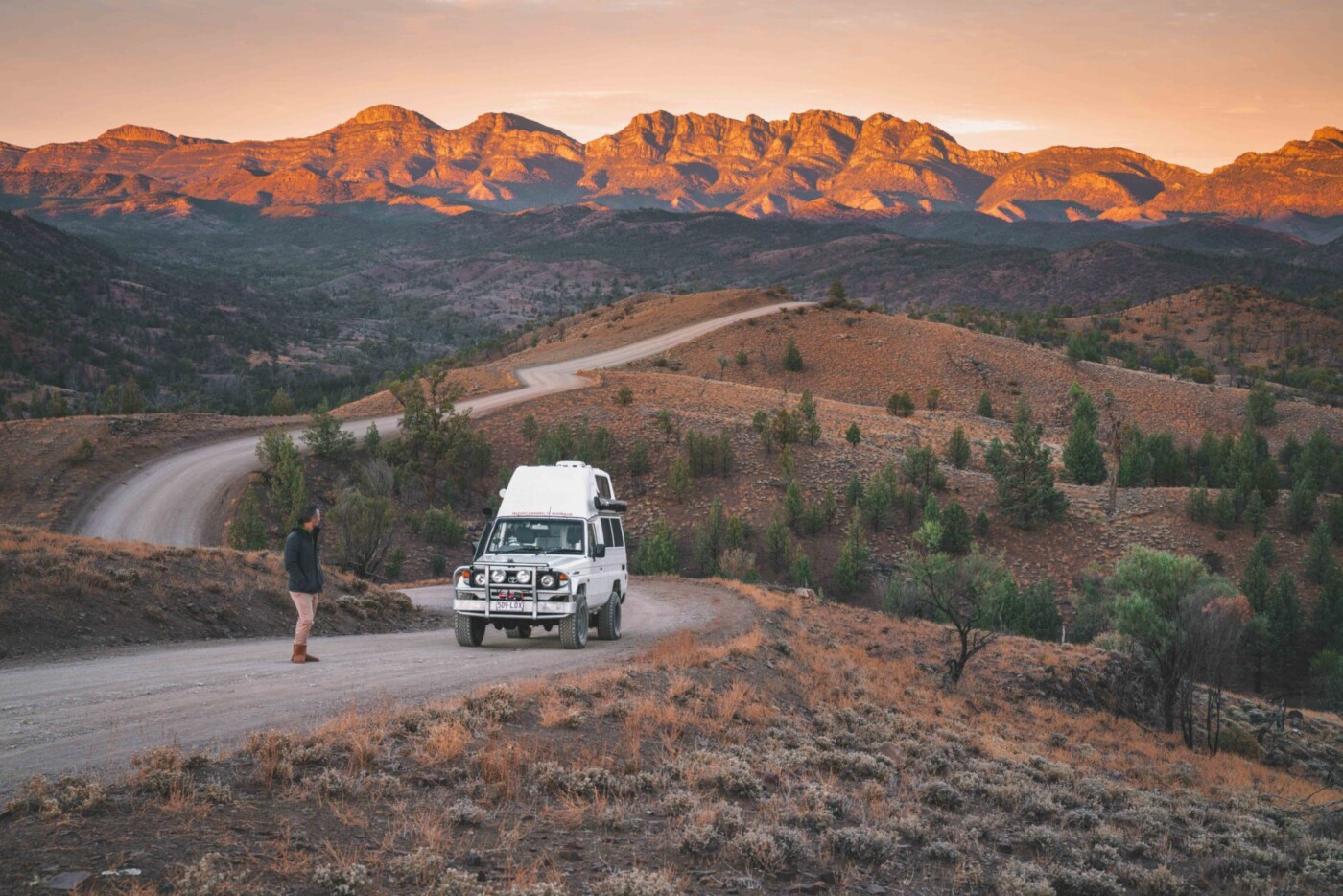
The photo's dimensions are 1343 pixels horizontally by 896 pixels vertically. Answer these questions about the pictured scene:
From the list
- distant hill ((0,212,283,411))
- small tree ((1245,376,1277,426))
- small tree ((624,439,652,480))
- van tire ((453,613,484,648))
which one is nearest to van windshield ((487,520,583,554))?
van tire ((453,613,484,648))

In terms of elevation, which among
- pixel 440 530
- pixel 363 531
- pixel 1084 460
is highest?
pixel 363 531

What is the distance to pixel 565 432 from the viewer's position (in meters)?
48.9

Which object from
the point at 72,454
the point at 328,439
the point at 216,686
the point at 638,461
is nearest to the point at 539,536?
the point at 216,686

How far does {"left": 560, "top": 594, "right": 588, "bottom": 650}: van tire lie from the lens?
1641 cm

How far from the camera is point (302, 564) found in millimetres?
13562

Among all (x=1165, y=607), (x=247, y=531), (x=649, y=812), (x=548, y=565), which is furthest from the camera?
(x=1165, y=607)

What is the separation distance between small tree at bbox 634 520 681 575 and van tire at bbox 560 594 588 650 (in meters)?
24.5

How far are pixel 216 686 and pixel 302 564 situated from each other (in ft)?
8.39

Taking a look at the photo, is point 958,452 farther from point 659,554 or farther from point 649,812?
point 649,812

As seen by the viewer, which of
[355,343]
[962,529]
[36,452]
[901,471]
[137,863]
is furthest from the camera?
[355,343]

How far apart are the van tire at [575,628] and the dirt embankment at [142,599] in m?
5.97

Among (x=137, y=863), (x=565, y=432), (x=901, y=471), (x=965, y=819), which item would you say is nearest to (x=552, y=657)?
(x=965, y=819)

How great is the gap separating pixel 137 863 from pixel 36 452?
41.0 metres

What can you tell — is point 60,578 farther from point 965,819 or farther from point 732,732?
point 965,819
